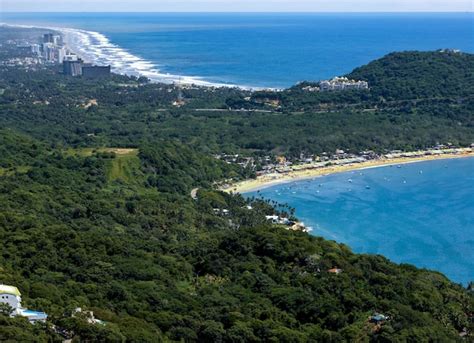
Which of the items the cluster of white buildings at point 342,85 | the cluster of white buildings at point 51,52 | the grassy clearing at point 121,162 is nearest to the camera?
the grassy clearing at point 121,162

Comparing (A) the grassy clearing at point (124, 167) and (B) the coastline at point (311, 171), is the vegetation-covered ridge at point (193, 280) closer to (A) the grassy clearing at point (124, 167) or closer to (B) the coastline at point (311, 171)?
(A) the grassy clearing at point (124, 167)

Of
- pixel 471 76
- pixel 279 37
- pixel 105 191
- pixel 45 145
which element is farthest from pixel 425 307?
pixel 279 37

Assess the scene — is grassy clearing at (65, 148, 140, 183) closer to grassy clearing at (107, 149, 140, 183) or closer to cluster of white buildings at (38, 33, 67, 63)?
grassy clearing at (107, 149, 140, 183)

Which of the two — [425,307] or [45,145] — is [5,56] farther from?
[425,307]

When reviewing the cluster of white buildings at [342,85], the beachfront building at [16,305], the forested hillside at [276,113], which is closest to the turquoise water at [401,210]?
the forested hillside at [276,113]

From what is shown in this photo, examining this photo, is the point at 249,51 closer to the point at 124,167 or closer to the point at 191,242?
the point at 124,167

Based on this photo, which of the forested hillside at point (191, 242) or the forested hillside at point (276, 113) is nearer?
the forested hillside at point (191, 242)

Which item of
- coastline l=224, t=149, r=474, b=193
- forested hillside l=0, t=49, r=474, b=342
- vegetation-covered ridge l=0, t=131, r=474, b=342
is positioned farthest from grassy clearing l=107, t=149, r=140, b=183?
vegetation-covered ridge l=0, t=131, r=474, b=342
